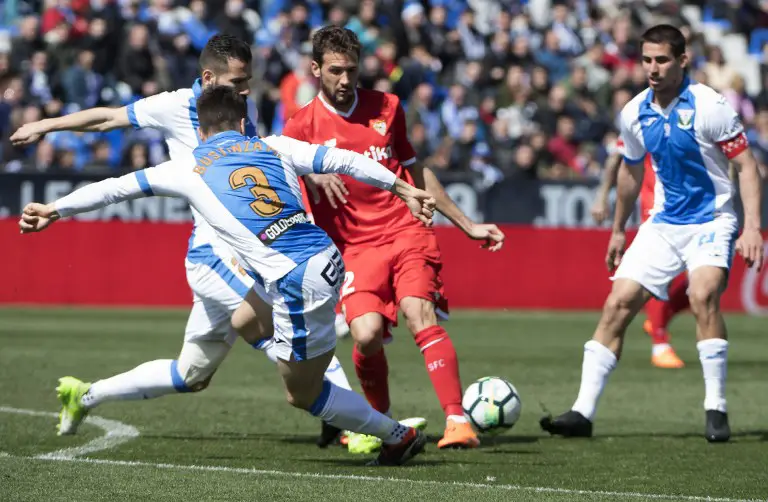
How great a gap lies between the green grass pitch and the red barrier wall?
4.15 m

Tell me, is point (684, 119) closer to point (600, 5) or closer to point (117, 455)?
point (117, 455)

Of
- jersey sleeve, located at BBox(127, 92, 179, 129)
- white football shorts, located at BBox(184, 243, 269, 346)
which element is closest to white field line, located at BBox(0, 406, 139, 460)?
white football shorts, located at BBox(184, 243, 269, 346)

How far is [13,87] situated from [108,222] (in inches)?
110

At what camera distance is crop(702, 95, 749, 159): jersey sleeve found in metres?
8.38

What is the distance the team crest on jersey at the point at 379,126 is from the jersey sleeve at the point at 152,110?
3.70 feet

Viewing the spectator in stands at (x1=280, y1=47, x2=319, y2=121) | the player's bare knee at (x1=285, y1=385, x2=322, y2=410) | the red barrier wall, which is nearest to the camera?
the player's bare knee at (x1=285, y1=385, x2=322, y2=410)

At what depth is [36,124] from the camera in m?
7.75

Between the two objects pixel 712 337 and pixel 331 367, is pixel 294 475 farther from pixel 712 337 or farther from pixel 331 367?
pixel 712 337

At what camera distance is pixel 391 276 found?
8.11m

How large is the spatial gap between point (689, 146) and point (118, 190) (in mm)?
3607

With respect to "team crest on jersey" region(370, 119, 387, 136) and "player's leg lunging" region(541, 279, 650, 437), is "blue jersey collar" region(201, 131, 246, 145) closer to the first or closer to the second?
"team crest on jersey" region(370, 119, 387, 136)

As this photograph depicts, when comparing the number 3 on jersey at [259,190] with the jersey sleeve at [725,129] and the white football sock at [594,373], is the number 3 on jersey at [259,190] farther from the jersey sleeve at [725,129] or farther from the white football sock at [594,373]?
the jersey sleeve at [725,129]

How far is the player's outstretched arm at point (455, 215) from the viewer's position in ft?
24.3

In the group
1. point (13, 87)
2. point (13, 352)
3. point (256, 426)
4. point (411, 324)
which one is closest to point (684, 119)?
point (411, 324)
